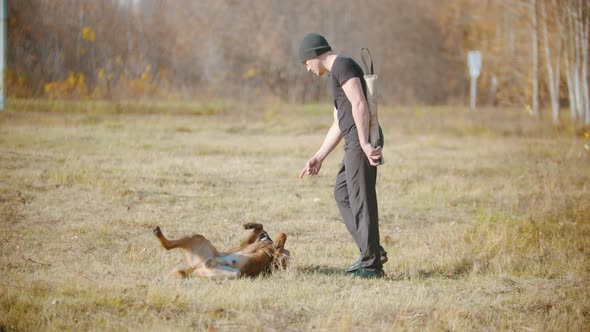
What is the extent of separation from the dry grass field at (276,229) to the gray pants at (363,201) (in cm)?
26

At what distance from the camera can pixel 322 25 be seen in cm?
2745

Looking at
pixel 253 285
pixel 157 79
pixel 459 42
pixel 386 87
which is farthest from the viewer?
pixel 459 42

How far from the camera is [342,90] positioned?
18.0ft

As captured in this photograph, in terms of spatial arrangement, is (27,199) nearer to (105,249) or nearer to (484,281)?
(105,249)

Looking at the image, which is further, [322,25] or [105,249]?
[322,25]

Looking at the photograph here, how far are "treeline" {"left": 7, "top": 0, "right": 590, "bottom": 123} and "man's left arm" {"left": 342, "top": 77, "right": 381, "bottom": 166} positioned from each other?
13879mm

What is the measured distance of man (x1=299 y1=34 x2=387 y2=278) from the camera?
534 cm

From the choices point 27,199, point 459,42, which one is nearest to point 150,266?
point 27,199

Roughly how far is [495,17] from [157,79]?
15.1 m

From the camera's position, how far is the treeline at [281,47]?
1859 centimetres

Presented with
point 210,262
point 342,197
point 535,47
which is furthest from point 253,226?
point 535,47

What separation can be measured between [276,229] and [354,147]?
240 centimetres

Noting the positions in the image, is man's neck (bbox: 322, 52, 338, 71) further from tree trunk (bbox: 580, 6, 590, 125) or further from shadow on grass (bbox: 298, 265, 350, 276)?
tree trunk (bbox: 580, 6, 590, 125)

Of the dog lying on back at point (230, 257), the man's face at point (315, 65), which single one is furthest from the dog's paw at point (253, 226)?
the man's face at point (315, 65)
